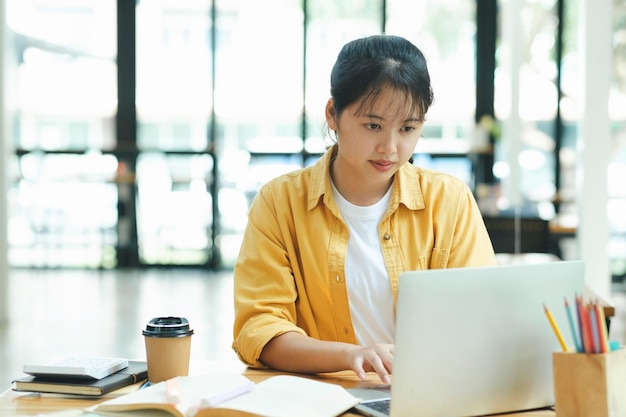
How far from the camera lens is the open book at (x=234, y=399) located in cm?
139

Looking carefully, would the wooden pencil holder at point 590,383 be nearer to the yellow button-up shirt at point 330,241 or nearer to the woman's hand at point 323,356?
the woman's hand at point 323,356

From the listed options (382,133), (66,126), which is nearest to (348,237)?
(382,133)

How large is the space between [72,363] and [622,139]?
6.94 metres

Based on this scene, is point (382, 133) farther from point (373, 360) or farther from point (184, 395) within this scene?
point (184, 395)

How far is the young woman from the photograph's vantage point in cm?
189

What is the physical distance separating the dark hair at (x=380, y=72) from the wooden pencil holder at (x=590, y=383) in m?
0.64

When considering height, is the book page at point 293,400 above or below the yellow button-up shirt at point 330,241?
below

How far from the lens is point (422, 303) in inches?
53.7

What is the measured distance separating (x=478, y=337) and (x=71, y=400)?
0.72 metres

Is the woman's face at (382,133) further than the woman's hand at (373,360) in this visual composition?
Yes

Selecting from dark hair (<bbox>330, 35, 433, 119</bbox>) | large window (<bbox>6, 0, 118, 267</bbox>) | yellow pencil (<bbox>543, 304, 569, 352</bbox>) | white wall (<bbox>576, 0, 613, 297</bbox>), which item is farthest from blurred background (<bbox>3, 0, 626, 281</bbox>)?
yellow pencil (<bbox>543, 304, 569, 352</bbox>)

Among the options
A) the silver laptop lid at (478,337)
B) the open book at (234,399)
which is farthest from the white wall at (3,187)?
the silver laptop lid at (478,337)

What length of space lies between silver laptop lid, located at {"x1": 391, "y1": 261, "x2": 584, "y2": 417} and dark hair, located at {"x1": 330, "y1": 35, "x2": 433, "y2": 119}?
0.51 meters

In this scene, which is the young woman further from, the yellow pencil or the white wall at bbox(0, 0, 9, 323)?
the white wall at bbox(0, 0, 9, 323)
